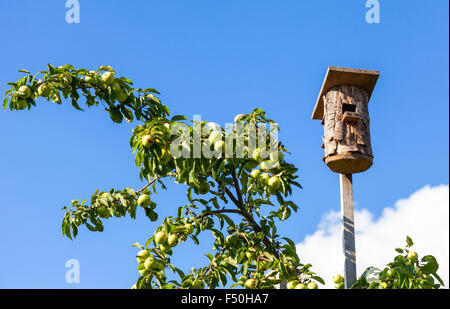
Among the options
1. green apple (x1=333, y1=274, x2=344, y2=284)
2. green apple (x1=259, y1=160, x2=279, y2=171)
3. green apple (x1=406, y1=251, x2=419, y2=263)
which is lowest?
green apple (x1=333, y1=274, x2=344, y2=284)

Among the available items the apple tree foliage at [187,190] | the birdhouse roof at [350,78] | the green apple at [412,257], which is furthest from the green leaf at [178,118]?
the green apple at [412,257]

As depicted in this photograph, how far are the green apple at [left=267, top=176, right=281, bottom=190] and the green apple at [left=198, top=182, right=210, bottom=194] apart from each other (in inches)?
17.9

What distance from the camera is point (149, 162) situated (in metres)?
2.97

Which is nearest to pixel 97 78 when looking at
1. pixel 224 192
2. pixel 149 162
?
pixel 149 162

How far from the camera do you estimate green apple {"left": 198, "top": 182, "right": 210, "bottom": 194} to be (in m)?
3.25

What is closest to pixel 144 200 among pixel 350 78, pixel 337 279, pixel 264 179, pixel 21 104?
pixel 264 179

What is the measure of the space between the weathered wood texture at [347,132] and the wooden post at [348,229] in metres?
0.10

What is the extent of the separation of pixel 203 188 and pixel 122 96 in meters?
0.85

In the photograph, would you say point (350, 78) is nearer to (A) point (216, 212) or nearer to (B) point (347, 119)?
(B) point (347, 119)

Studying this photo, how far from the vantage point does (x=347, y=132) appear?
12.4 ft

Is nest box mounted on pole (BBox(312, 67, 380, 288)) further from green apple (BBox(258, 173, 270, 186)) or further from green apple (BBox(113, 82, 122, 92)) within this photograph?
green apple (BBox(113, 82, 122, 92))

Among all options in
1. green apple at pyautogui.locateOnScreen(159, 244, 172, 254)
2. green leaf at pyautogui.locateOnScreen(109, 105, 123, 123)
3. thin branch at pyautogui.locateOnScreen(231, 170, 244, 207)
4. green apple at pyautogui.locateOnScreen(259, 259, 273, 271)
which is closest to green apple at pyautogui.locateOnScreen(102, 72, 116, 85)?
green leaf at pyautogui.locateOnScreen(109, 105, 123, 123)
